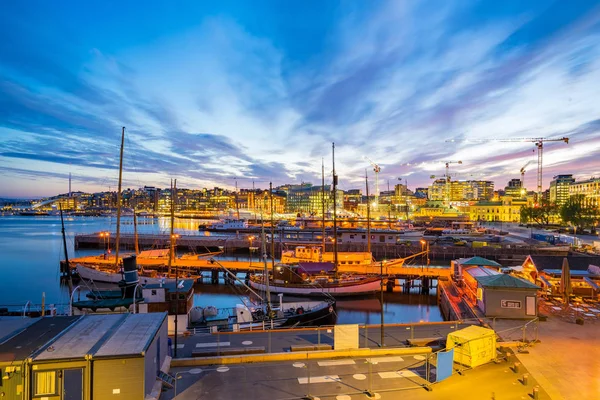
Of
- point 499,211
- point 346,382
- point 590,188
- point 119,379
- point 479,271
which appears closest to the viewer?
point 119,379

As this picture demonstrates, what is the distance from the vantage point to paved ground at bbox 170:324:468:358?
50.8 ft

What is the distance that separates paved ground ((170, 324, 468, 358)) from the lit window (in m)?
5.85

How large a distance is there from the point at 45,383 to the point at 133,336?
221 centimetres

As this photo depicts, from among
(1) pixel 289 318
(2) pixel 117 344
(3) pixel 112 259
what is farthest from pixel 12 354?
(3) pixel 112 259

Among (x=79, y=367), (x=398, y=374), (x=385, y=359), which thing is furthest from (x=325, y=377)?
(x=79, y=367)

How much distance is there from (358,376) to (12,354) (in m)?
10.2

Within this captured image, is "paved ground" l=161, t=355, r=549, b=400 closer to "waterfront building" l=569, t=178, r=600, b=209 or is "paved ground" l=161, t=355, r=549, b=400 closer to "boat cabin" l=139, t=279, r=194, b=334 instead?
"boat cabin" l=139, t=279, r=194, b=334

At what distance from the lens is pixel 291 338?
54.5 ft

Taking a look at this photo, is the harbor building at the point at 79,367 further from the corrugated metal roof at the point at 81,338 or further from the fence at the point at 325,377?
the fence at the point at 325,377

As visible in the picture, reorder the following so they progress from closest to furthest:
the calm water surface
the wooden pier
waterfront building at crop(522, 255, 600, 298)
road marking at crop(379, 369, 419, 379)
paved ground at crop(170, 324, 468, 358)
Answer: road marking at crop(379, 369, 419, 379) < paved ground at crop(170, 324, 468, 358) < waterfront building at crop(522, 255, 600, 298) < the calm water surface < the wooden pier

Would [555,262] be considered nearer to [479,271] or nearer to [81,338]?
[479,271]

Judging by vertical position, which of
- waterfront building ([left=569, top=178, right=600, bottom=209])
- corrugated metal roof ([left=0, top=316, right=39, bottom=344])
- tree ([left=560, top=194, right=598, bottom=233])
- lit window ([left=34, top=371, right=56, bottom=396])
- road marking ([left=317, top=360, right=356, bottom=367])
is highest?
waterfront building ([left=569, top=178, right=600, bottom=209])

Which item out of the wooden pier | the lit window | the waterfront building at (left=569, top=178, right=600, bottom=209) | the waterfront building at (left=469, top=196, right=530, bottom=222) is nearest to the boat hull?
the wooden pier

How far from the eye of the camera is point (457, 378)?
40.5ft
